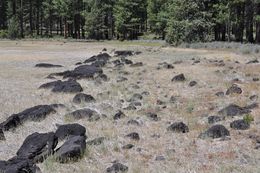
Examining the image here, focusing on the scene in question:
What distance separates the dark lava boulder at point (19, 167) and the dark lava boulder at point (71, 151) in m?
0.81

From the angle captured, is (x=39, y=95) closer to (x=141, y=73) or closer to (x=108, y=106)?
(x=108, y=106)

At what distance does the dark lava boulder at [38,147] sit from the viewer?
1047 cm

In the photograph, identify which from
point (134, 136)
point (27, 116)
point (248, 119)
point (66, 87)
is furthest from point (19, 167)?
point (66, 87)

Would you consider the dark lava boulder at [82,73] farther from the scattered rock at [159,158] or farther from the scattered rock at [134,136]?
the scattered rock at [159,158]

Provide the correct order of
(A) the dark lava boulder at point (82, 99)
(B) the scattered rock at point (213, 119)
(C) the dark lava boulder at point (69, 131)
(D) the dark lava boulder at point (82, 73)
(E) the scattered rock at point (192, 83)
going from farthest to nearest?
(D) the dark lava boulder at point (82, 73)
(E) the scattered rock at point (192, 83)
(A) the dark lava boulder at point (82, 99)
(B) the scattered rock at point (213, 119)
(C) the dark lava boulder at point (69, 131)

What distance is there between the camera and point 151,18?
289 feet

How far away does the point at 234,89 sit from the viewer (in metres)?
19.5

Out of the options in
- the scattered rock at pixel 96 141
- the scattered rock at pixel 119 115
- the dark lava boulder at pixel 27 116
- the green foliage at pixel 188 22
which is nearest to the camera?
the scattered rock at pixel 96 141

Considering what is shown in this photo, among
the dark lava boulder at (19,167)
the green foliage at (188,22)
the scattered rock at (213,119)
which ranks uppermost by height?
the green foliage at (188,22)

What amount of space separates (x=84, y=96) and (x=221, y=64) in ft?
50.2

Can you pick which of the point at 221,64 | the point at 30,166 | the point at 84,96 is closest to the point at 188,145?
the point at 30,166

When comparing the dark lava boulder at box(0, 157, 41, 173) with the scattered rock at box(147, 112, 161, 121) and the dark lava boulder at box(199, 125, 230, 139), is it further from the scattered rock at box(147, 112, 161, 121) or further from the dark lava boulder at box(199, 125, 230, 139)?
the scattered rock at box(147, 112, 161, 121)

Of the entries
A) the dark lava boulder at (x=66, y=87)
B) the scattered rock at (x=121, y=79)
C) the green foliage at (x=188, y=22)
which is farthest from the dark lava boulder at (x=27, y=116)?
the green foliage at (x=188, y=22)

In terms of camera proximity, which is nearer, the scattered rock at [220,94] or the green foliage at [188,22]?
the scattered rock at [220,94]
